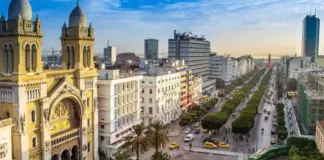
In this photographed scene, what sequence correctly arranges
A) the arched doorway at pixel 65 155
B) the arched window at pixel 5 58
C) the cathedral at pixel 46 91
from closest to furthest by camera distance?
1. the cathedral at pixel 46 91
2. the arched window at pixel 5 58
3. the arched doorway at pixel 65 155

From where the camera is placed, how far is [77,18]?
205 feet

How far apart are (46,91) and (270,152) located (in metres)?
46.5

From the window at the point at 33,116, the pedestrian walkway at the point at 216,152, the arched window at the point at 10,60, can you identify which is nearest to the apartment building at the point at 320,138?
the pedestrian walkway at the point at 216,152

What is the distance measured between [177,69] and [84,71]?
6052 centimetres

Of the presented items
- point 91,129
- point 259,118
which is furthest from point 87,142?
point 259,118

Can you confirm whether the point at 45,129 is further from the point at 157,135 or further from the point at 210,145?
the point at 210,145

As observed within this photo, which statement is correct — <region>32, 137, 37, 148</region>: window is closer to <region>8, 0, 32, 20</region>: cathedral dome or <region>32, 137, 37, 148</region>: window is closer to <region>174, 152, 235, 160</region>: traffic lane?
<region>8, 0, 32, 20</region>: cathedral dome

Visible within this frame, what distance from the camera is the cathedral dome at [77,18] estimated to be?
62.3m

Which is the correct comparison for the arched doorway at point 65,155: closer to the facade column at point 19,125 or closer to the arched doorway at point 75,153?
the arched doorway at point 75,153

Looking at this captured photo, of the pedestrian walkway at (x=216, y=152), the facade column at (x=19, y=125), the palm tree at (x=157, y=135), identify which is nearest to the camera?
the facade column at (x=19, y=125)

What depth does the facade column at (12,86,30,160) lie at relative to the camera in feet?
160

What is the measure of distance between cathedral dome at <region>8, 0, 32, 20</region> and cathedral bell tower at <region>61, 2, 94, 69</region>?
1170 cm

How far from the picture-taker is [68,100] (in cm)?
6097

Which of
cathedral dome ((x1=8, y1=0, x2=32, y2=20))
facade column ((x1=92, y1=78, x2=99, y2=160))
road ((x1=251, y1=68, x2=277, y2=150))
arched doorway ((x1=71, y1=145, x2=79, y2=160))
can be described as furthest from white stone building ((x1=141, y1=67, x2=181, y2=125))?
cathedral dome ((x1=8, y1=0, x2=32, y2=20))
